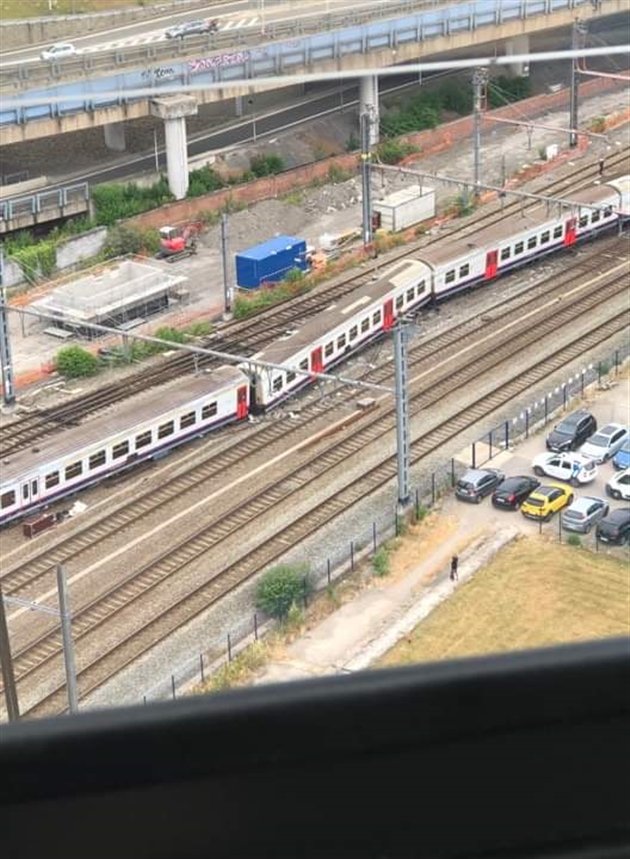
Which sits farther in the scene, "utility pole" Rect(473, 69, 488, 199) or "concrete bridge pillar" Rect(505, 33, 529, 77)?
"concrete bridge pillar" Rect(505, 33, 529, 77)

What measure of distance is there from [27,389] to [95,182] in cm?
872

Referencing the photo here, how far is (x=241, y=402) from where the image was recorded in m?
18.7

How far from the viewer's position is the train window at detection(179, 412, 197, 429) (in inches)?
705

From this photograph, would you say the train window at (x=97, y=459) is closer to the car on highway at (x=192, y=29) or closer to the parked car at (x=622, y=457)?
the parked car at (x=622, y=457)

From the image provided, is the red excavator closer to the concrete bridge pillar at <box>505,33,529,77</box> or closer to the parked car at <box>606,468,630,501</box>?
the parked car at <box>606,468,630,501</box>

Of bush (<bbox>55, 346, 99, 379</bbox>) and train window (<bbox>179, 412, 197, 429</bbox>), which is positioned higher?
train window (<bbox>179, 412, 197, 429</bbox>)

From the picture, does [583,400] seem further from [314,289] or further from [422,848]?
[422,848]

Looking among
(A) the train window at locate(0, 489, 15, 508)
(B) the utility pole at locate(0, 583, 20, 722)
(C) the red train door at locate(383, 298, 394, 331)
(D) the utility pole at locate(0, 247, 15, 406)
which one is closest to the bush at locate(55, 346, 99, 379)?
(D) the utility pole at locate(0, 247, 15, 406)

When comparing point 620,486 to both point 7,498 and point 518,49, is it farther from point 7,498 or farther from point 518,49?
point 518,49

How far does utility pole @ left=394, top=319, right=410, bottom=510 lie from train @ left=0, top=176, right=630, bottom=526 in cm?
119

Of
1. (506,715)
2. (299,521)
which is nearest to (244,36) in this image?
(299,521)

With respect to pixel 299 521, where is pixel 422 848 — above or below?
above

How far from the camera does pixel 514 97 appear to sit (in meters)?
34.7

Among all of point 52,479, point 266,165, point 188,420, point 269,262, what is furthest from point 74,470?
point 266,165
